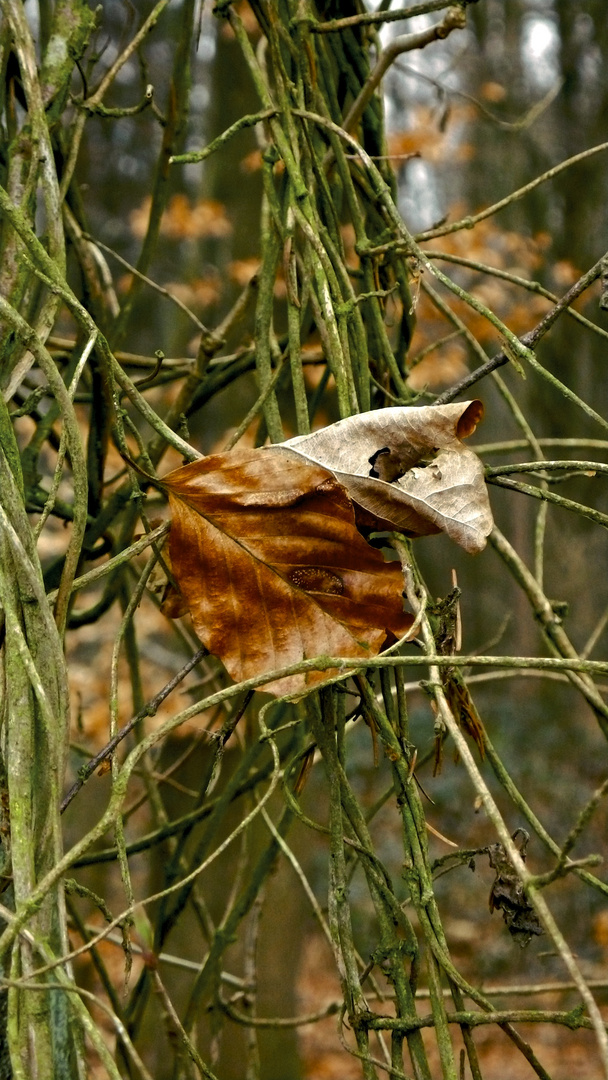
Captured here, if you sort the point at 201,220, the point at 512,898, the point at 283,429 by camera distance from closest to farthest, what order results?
the point at 512,898 < the point at 283,429 < the point at 201,220

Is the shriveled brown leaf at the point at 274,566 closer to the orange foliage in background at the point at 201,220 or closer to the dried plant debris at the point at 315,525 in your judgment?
the dried plant debris at the point at 315,525

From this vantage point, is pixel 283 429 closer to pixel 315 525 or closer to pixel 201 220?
pixel 315 525

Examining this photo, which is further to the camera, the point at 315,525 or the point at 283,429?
the point at 283,429

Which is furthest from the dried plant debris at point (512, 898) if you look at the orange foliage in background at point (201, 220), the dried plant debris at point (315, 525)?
the orange foliage in background at point (201, 220)

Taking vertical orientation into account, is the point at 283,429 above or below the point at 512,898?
above

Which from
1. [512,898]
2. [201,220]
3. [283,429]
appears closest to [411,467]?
[512,898]

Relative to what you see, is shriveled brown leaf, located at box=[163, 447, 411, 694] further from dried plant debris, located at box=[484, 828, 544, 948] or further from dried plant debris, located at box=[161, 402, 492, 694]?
dried plant debris, located at box=[484, 828, 544, 948]
